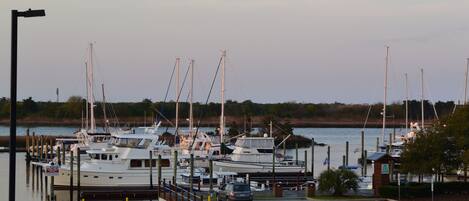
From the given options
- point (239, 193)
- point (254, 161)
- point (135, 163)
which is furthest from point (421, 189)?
point (254, 161)

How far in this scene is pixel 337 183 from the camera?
4825cm

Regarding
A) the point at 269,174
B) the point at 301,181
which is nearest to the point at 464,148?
the point at 301,181

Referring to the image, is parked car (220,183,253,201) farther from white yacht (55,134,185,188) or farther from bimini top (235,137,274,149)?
bimini top (235,137,274,149)

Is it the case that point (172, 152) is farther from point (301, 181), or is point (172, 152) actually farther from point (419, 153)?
point (419, 153)

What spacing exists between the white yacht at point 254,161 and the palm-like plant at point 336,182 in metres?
27.5

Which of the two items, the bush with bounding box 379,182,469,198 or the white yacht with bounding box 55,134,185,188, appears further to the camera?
the white yacht with bounding box 55,134,185,188

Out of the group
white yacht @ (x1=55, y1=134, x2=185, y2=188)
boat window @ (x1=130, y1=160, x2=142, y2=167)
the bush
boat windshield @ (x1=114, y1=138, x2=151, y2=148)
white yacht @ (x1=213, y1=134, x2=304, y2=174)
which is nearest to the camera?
the bush

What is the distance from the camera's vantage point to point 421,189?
4638cm

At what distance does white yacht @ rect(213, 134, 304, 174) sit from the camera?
254 feet

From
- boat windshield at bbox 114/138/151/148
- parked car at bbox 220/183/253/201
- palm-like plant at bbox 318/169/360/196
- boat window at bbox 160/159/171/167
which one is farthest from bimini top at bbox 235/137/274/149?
palm-like plant at bbox 318/169/360/196

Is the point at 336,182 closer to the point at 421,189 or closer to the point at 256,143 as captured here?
the point at 421,189

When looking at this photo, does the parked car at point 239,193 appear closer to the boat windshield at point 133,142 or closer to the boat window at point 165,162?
the boat window at point 165,162

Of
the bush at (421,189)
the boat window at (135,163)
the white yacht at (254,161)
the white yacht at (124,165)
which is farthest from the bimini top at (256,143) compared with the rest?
the bush at (421,189)

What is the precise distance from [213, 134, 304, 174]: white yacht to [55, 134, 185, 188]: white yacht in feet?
31.0
